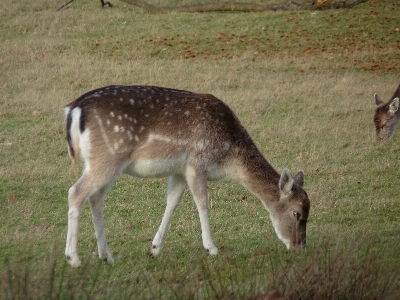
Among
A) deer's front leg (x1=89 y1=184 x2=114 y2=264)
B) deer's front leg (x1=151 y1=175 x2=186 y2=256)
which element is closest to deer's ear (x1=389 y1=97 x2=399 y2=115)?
deer's front leg (x1=151 y1=175 x2=186 y2=256)

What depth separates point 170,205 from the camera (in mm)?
7824

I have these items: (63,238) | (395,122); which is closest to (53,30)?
(395,122)

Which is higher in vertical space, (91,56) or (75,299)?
(75,299)

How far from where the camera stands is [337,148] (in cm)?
1256

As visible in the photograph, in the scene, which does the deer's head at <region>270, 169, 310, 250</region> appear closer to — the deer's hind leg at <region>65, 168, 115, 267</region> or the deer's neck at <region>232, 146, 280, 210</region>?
the deer's neck at <region>232, 146, 280, 210</region>

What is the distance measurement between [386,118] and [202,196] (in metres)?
7.22

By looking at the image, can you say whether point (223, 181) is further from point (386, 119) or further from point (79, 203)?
point (386, 119)

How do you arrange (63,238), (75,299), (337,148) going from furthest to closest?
(337,148) < (63,238) < (75,299)

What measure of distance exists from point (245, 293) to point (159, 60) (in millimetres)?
15076

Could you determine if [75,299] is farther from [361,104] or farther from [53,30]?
[53,30]

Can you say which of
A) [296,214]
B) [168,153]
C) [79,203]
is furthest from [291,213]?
[79,203]

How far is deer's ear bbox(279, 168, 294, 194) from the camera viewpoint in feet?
24.4

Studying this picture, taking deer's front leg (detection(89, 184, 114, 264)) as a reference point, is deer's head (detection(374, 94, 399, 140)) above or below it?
below

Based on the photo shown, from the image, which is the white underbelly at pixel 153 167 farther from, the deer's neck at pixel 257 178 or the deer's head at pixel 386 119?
the deer's head at pixel 386 119
